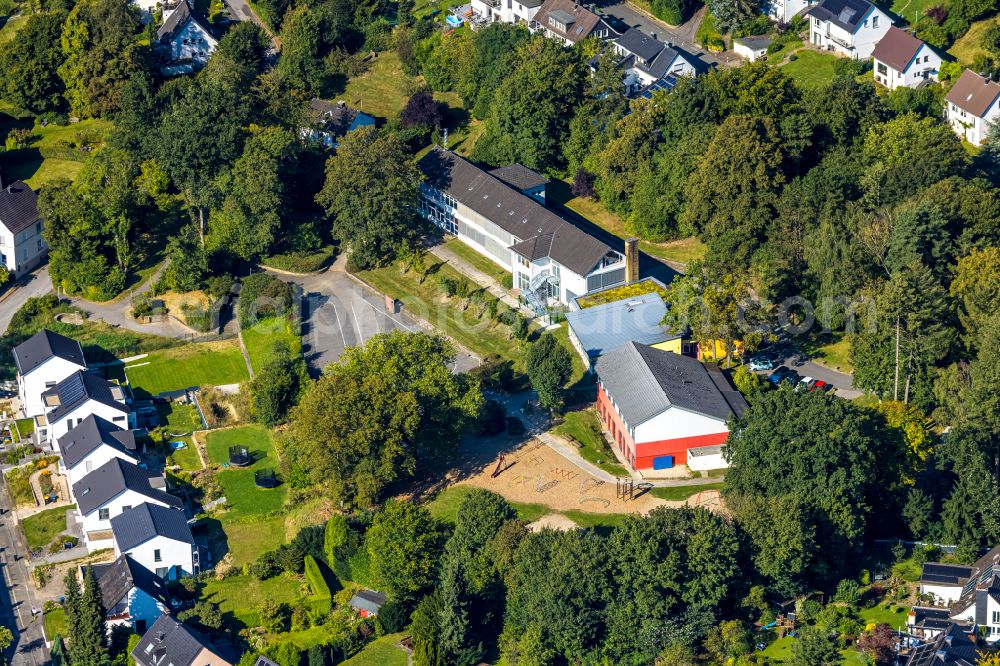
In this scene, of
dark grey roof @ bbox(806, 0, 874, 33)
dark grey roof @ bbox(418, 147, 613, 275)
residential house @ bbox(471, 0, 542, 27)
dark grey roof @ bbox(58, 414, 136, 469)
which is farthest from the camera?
residential house @ bbox(471, 0, 542, 27)

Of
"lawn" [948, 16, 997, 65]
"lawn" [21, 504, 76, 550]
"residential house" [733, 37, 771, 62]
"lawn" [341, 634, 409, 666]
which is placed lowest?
"lawn" [21, 504, 76, 550]

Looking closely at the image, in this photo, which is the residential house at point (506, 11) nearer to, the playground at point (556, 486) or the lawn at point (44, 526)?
the playground at point (556, 486)

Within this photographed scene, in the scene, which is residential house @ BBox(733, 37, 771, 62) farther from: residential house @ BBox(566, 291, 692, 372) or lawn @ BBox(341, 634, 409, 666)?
lawn @ BBox(341, 634, 409, 666)

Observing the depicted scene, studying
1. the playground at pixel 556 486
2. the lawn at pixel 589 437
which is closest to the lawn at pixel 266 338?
the playground at pixel 556 486

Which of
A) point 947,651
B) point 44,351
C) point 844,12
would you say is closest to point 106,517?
point 44,351

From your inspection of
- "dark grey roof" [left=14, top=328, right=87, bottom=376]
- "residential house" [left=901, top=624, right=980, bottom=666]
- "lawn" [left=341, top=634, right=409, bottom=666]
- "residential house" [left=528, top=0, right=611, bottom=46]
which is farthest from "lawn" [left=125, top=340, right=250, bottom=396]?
"residential house" [left=901, top=624, right=980, bottom=666]
